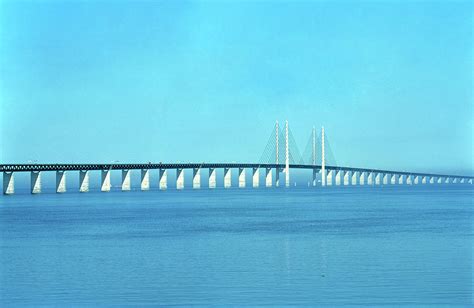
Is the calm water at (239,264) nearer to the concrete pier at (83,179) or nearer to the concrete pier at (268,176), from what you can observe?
the concrete pier at (83,179)

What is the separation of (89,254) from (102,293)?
39.8ft

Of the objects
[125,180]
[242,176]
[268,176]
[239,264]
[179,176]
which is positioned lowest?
[239,264]

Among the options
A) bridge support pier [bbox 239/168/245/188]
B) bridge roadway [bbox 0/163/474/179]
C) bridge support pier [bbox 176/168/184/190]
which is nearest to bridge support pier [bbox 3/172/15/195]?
bridge roadway [bbox 0/163/474/179]

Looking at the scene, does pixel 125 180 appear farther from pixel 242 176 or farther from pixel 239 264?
pixel 239 264

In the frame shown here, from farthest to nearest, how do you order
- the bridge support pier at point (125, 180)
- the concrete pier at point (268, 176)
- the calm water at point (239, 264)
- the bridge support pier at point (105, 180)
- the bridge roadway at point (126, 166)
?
the concrete pier at point (268, 176), the bridge support pier at point (125, 180), the bridge support pier at point (105, 180), the bridge roadway at point (126, 166), the calm water at point (239, 264)

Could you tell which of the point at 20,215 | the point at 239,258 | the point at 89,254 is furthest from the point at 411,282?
the point at 20,215

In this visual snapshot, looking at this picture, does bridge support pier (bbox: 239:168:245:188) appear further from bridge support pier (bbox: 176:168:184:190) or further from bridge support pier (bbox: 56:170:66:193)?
bridge support pier (bbox: 56:170:66:193)

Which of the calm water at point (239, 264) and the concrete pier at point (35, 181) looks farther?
the concrete pier at point (35, 181)

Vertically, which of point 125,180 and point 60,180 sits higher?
point 125,180

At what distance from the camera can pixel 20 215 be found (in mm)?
73250

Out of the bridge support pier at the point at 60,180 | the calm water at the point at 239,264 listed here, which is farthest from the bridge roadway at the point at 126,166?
the calm water at the point at 239,264

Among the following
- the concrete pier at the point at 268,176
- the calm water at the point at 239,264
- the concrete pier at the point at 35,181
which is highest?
the concrete pier at the point at 268,176

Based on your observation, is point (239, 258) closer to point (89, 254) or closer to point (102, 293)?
point (89, 254)

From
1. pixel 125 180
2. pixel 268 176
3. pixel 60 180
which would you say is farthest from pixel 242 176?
pixel 60 180
